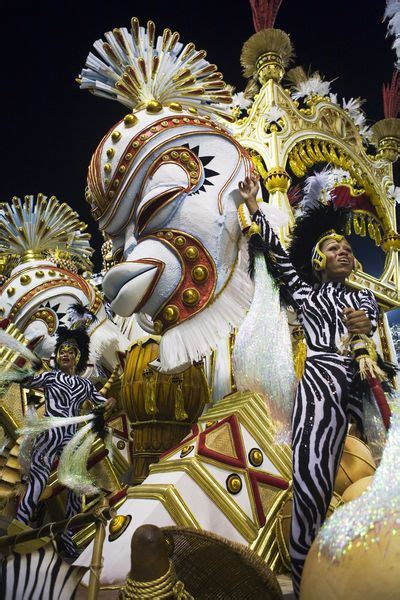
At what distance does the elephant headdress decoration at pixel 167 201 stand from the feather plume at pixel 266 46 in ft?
7.70

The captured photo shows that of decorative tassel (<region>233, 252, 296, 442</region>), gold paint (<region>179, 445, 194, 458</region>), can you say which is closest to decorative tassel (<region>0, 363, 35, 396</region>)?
gold paint (<region>179, 445, 194, 458</region>)

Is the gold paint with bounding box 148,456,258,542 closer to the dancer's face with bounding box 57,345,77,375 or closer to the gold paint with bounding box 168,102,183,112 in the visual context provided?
the gold paint with bounding box 168,102,183,112

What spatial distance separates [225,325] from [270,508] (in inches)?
30.4

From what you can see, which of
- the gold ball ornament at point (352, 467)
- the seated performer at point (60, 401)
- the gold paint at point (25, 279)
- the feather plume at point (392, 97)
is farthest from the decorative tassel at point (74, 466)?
the feather plume at point (392, 97)

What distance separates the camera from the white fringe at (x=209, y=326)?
2449 millimetres

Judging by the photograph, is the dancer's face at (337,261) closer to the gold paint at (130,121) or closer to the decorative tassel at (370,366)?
the decorative tassel at (370,366)

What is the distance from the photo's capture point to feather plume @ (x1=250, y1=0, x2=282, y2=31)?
5.25 metres

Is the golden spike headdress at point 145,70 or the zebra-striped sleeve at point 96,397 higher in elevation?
the golden spike headdress at point 145,70

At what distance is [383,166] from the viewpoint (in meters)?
5.22

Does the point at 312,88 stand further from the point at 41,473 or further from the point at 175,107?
the point at 41,473

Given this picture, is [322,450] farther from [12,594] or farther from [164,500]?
[12,594]

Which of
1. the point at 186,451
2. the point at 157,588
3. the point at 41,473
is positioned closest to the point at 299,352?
the point at 186,451

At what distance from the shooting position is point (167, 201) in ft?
8.45

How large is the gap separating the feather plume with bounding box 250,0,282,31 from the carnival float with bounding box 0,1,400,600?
1614mm
